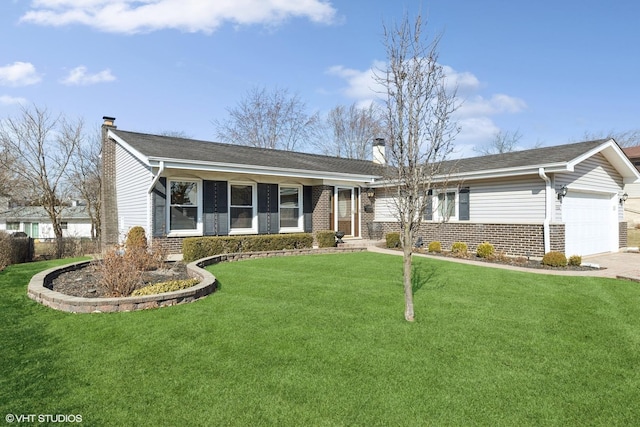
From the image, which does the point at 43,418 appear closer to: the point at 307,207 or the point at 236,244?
the point at 236,244

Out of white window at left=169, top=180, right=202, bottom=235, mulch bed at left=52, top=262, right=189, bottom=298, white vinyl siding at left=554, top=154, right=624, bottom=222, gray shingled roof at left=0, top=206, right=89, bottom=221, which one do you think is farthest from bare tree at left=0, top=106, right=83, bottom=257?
white vinyl siding at left=554, top=154, right=624, bottom=222

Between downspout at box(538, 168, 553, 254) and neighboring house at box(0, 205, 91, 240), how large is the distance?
114 ft

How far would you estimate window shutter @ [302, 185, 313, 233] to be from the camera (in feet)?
50.6

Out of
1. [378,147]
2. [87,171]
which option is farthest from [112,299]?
[87,171]

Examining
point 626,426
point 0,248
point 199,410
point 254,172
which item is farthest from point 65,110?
point 626,426

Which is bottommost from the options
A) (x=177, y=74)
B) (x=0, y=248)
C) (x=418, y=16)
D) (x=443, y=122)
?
(x=0, y=248)

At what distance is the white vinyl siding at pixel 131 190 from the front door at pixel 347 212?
756 centimetres

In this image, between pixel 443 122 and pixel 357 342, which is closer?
pixel 357 342

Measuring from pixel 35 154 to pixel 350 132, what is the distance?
22277mm

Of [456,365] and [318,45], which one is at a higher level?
[318,45]

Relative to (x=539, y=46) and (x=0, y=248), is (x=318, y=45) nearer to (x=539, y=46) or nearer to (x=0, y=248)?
(x=539, y=46)

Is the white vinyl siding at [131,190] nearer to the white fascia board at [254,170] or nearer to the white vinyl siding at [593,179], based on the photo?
the white fascia board at [254,170]

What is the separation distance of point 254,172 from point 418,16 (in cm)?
908

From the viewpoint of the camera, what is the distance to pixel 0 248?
35.0ft
